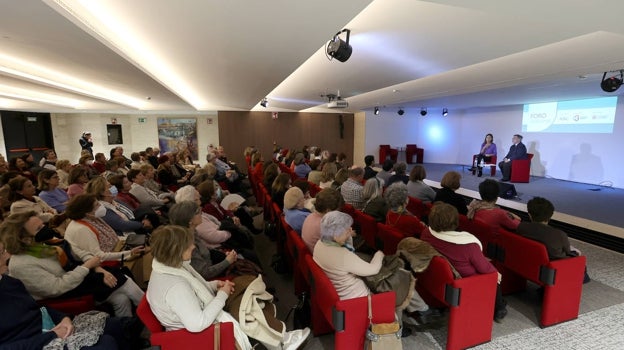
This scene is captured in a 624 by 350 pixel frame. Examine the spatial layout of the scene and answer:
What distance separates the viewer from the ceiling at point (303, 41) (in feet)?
7.89

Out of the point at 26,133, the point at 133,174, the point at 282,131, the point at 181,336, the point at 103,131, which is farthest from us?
the point at 282,131

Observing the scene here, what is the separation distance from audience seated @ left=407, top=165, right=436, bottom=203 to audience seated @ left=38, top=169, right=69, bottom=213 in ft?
15.5

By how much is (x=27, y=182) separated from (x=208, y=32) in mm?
2733

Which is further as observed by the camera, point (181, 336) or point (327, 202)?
point (327, 202)

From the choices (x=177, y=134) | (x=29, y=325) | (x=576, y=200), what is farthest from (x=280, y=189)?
(x=177, y=134)

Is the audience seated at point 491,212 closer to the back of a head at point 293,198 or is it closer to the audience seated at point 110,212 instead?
the back of a head at point 293,198

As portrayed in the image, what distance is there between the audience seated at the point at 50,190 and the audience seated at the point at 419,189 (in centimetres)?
472

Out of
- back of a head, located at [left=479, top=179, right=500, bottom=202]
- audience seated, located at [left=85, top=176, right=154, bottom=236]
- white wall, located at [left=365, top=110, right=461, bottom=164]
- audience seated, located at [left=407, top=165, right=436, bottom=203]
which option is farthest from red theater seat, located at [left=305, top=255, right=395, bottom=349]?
white wall, located at [left=365, top=110, right=461, bottom=164]

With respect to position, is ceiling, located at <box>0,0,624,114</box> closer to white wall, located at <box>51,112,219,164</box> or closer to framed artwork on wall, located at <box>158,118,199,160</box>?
white wall, located at <box>51,112,219,164</box>

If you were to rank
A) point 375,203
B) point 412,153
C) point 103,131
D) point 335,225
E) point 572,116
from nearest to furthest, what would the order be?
point 335,225 → point 375,203 → point 572,116 → point 103,131 → point 412,153

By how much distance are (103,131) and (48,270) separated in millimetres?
13173

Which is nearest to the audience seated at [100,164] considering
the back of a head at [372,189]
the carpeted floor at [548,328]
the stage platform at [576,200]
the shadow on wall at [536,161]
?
the carpeted floor at [548,328]

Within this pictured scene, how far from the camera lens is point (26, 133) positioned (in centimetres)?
1167

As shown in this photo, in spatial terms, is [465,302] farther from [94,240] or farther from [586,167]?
[586,167]
